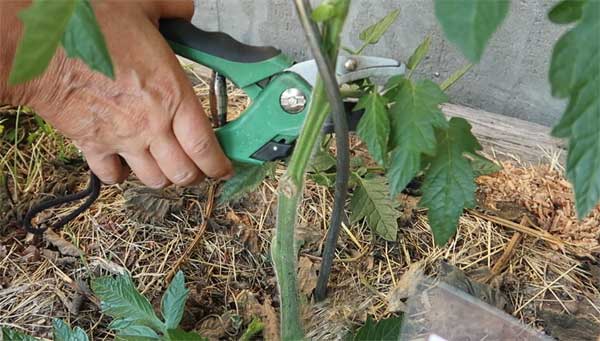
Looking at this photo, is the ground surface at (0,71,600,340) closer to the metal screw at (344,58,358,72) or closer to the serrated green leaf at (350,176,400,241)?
the serrated green leaf at (350,176,400,241)

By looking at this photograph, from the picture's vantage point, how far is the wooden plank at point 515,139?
1614mm

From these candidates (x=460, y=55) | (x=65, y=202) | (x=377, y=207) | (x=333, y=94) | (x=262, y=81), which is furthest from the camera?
(x=460, y=55)

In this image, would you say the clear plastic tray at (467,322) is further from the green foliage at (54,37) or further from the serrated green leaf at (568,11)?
the green foliage at (54,37)

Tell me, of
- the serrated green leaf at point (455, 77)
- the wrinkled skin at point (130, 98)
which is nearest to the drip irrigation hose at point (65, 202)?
the wrinkled skin at point (130, 98)

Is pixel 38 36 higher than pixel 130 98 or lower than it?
higher

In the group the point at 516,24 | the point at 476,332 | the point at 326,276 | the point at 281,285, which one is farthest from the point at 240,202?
the point at 516,24

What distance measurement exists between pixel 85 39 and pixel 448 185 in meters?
0.51

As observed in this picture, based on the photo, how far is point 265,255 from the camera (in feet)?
4.64

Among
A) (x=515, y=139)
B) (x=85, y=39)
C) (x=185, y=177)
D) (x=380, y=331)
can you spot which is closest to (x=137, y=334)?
(x=185, y=177)

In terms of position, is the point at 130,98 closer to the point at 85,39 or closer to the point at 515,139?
the point at 85,39

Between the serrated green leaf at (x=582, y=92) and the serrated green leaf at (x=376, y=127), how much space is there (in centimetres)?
27

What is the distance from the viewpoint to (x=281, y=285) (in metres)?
1.07

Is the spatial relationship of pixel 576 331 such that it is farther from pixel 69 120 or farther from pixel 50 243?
pixel 50 243

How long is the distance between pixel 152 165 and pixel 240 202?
437mm
